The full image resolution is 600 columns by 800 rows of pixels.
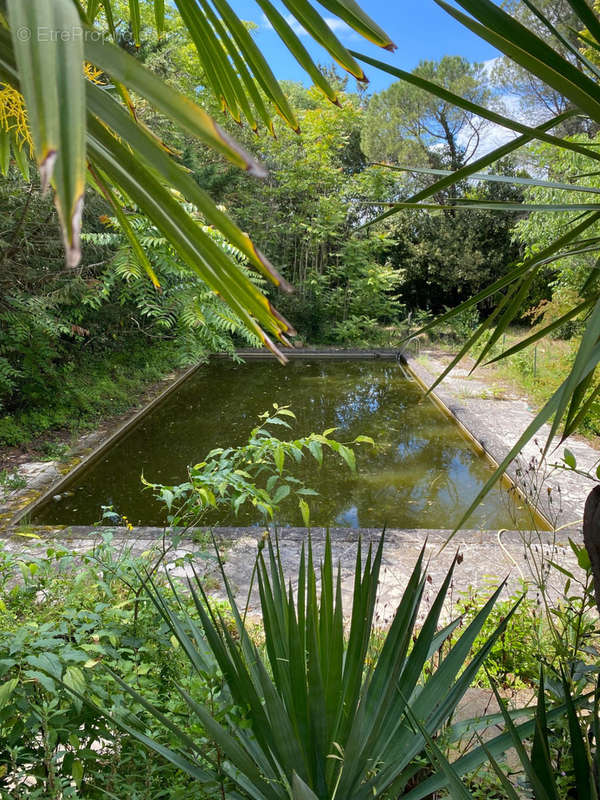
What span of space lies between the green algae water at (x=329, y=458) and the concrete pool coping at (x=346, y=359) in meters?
0.06

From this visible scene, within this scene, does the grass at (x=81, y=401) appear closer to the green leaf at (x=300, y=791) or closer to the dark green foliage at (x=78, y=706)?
the dark green foliage at (x=78, y=706)

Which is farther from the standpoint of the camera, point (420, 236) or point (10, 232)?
point (420, 236)

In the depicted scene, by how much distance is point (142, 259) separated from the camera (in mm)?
619

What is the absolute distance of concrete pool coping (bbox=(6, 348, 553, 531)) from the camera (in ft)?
11.3

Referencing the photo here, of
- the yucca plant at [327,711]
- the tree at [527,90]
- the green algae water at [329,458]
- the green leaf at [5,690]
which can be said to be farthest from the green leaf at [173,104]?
the tree at [527,90]

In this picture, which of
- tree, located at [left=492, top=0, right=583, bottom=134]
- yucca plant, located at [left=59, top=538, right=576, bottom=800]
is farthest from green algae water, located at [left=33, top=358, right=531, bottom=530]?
tree, located at [left=492, top=0, right=583, bottom=134]

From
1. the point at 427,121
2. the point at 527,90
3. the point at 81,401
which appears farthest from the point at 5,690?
the point at 427,121

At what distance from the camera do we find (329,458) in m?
4.71

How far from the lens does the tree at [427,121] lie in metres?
12.8

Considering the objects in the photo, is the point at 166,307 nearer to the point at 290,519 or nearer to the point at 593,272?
the point at 290,519

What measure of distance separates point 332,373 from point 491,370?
245 cm

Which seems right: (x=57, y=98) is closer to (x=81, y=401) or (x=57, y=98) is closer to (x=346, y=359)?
(x=81, y=401)

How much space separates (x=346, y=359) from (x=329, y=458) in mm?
5511

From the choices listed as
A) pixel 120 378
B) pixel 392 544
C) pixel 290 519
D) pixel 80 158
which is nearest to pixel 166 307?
pixel 120 378
